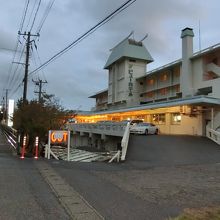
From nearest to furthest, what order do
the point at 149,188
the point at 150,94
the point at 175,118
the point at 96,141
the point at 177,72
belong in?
the point at 149,188, the point at 175,118, the point at 96,141, the point at 177,72, the point at 150,94

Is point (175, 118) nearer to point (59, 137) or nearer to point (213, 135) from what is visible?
point (213, 135)

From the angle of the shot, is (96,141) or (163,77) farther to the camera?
(163,77)

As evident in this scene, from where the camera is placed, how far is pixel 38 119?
26703 millimetres

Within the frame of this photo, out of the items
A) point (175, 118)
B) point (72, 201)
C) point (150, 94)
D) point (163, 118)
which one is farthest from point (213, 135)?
point (150, 94)

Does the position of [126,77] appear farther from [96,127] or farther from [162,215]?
[162,215]

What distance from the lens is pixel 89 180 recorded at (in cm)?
1243

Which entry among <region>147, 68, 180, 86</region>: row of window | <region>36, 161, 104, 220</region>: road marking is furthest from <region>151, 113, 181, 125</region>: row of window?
<region>36, 161, 104, 220</region>: road marking

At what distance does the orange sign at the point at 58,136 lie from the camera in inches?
891

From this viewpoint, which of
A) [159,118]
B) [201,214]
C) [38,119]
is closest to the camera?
[201,214]

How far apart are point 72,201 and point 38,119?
18.6m

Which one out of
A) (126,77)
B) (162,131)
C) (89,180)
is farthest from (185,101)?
(126,77)

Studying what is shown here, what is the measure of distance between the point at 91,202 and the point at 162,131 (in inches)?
1502

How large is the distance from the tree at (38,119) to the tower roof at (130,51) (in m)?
43.6

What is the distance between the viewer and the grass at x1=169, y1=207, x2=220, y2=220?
7.07 meters
